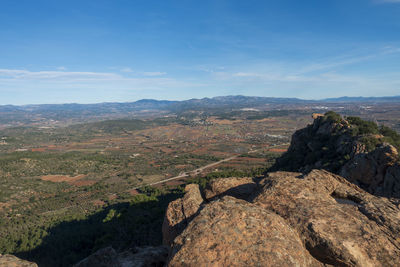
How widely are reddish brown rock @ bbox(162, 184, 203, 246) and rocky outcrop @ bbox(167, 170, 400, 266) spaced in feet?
10.1

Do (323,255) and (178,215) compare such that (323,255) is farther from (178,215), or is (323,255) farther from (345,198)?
(178,215)

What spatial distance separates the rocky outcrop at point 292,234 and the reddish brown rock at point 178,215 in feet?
10.1

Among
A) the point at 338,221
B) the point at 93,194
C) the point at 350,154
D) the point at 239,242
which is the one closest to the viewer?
the point at 239,242

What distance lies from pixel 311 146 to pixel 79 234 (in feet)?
206

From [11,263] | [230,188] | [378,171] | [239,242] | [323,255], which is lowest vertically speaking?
[378,171]

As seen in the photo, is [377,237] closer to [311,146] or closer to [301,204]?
[301,204]

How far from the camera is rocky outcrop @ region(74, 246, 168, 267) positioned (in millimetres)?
13070

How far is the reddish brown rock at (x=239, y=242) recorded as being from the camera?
29.0 feet

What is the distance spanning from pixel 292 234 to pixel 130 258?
10.1 meters

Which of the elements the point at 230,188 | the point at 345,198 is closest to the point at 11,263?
the point at 230,188

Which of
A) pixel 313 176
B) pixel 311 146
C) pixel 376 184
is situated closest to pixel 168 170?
pixel 311 146

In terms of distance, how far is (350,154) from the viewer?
41.4 meters

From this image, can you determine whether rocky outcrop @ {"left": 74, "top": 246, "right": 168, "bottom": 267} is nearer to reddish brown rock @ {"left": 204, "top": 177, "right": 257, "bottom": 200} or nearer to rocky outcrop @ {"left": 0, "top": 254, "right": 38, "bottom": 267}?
rocky outcrop @ {"left": 0, "top": 254, "right": 38, "bottom": 267}

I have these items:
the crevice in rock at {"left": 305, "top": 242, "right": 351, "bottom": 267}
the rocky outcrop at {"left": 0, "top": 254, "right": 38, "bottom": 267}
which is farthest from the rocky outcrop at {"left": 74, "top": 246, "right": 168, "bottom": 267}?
the crevice in rock at {"left": 305, "top": 242, "right": 351, "bottom": 267}
